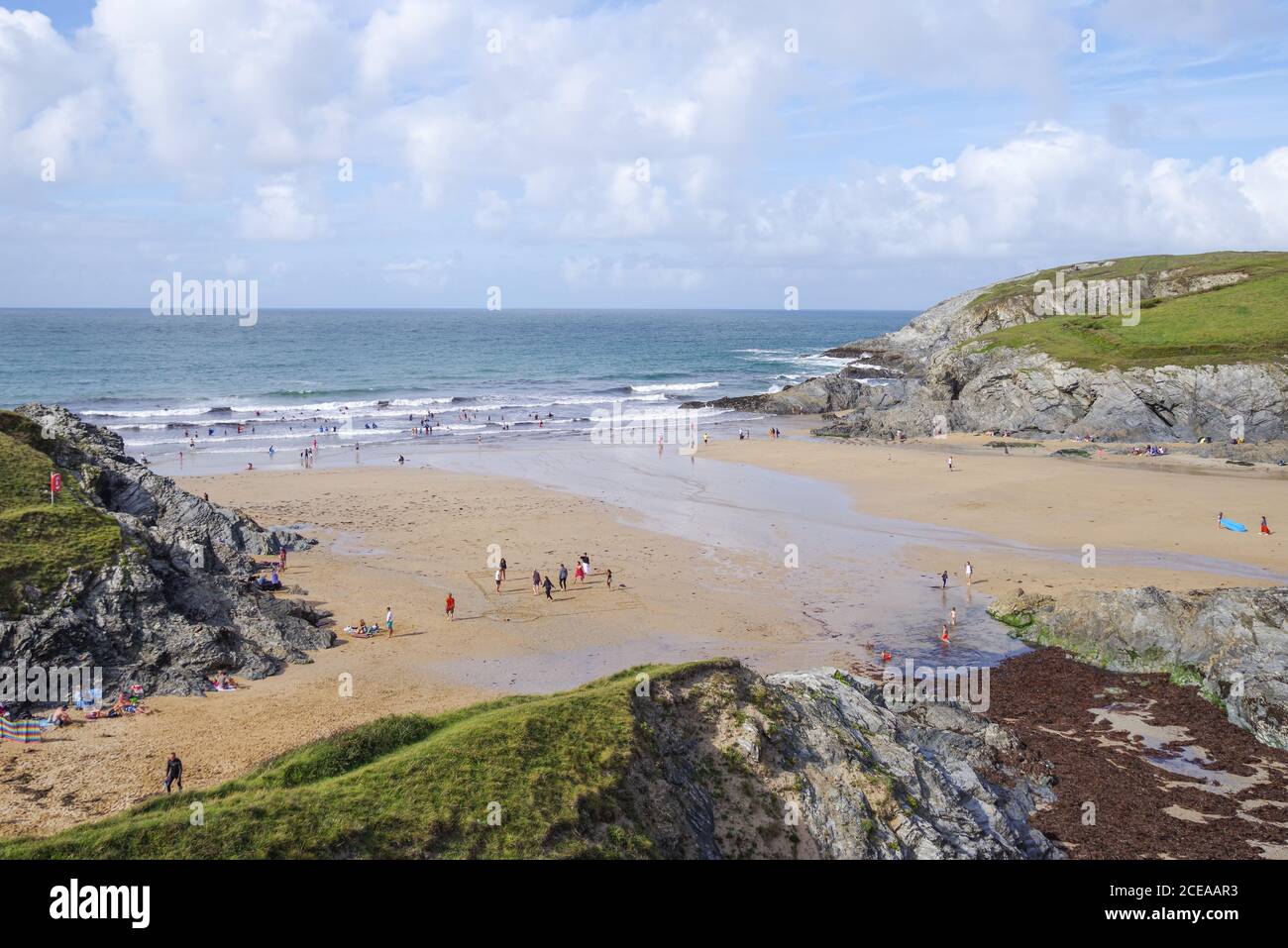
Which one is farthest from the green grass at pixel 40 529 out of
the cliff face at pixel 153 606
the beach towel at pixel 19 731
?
Answer: the beach towel at pixel 19 731

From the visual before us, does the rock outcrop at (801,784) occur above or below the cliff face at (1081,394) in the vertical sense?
below

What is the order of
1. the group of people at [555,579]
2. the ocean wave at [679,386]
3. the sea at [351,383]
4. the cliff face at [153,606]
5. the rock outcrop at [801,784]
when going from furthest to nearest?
1. the ocean wave at [679,386]
2. the sea at [351,383]
3. the group of people at [555,579]
4. the cliff face at [153,606]
5. the rock outcrop at [801,784]

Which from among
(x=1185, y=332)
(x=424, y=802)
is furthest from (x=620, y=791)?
(x=1185, y=332)

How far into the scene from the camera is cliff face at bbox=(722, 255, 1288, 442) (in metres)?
63.0

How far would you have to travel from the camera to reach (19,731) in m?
19.3

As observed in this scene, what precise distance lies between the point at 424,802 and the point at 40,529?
1894 centimetres

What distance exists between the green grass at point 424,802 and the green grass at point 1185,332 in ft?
220

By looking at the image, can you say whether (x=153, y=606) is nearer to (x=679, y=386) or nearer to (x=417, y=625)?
(x=417, y=625)

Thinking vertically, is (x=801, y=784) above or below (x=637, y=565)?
above

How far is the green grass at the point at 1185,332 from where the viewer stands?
220 feet

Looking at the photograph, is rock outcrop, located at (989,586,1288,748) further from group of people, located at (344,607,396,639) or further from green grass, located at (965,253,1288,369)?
green grass, located at (965,253,1288,369)

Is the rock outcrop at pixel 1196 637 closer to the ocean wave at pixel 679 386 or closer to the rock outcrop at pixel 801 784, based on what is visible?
the rock outcrop at pixel 801 784

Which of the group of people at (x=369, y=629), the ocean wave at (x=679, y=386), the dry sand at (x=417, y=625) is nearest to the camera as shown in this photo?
the dry sand at (x=417, y=625)
